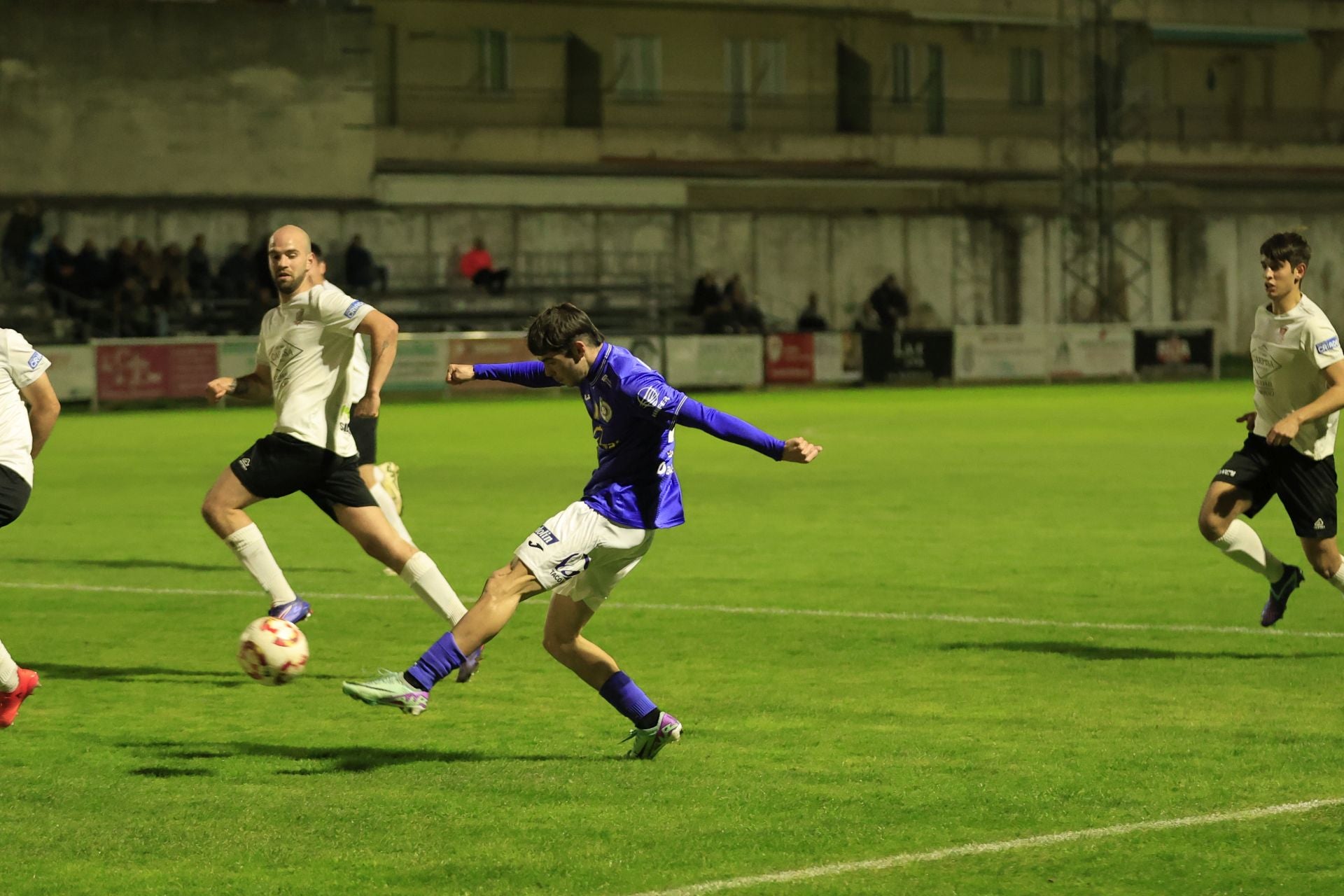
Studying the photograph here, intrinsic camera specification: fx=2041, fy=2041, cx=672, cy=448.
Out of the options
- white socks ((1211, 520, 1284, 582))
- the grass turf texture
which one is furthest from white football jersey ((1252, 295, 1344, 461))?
the grass turf texture

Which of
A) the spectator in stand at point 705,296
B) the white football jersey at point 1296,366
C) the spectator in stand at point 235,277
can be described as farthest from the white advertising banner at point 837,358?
the white football jersey at point 1296,366

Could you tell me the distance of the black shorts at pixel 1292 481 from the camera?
10352 millimetres

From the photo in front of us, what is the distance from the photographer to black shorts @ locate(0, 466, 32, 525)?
28.1 ft

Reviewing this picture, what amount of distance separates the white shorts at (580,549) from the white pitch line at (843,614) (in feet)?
13.8

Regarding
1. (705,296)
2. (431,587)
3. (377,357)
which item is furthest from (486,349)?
(377,357)

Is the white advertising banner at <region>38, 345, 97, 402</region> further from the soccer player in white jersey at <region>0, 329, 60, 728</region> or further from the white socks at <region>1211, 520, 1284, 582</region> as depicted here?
the white socks at <region>1211, 520, 1284, 582</region>

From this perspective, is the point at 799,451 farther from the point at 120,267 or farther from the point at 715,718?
the point at 120,267

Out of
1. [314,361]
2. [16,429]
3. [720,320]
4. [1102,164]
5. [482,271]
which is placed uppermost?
[1102,164]

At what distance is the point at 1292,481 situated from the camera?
10.4m

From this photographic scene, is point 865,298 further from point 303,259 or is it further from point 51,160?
point 303,259

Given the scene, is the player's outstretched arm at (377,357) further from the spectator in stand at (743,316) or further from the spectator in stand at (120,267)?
the spectator in stand at (743,316)

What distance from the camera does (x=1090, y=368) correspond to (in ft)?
134

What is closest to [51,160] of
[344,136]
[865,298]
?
[344,136]

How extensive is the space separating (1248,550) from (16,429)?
6.28m
